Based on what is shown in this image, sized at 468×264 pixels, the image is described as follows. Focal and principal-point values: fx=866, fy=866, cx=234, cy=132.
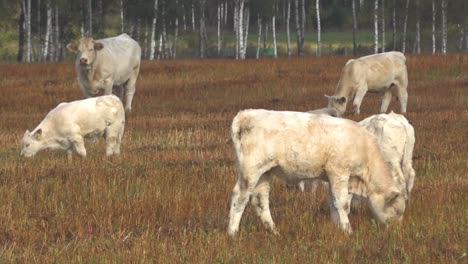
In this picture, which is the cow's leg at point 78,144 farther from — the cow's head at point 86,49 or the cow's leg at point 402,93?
the cow's leg at point 402,93

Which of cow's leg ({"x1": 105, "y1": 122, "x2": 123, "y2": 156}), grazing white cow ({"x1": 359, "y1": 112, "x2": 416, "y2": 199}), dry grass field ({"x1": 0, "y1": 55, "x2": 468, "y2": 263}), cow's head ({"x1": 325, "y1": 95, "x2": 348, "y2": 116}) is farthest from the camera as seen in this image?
cow's head ({"x1": 325, "y1": 95, "x2": 348, "y2": 116})

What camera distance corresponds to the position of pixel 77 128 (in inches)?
579

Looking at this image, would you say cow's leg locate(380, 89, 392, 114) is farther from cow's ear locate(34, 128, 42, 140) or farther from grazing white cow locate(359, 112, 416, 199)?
grazing white cow locate(359, 112, 416, 199)

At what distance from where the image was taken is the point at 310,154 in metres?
8.28

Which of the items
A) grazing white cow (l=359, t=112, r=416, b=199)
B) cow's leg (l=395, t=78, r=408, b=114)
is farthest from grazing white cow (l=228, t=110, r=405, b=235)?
cow's leg (l=395, t=78, r=408, b=114)

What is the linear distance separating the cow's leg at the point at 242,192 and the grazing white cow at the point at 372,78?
39.2ft

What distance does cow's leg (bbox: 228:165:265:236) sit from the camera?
815 centimetres

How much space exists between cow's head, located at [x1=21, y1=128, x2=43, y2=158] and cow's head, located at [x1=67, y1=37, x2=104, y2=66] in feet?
20.2

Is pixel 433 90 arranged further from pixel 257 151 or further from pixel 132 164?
pixel 257 151

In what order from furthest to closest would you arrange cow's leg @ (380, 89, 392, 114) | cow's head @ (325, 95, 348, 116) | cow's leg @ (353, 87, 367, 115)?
cow's leg @ (380, 89, 392, 114)
cow's leg @ (353, 87, 367, 115)
cow's head @ (325, 95, 348, 116)

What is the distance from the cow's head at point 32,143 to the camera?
14758 millimetres

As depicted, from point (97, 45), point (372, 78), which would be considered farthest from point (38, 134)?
point (372, 78)

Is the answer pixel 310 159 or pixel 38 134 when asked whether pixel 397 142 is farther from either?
pixel 38 134

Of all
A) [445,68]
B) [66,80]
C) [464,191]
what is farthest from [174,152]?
[445,68]
